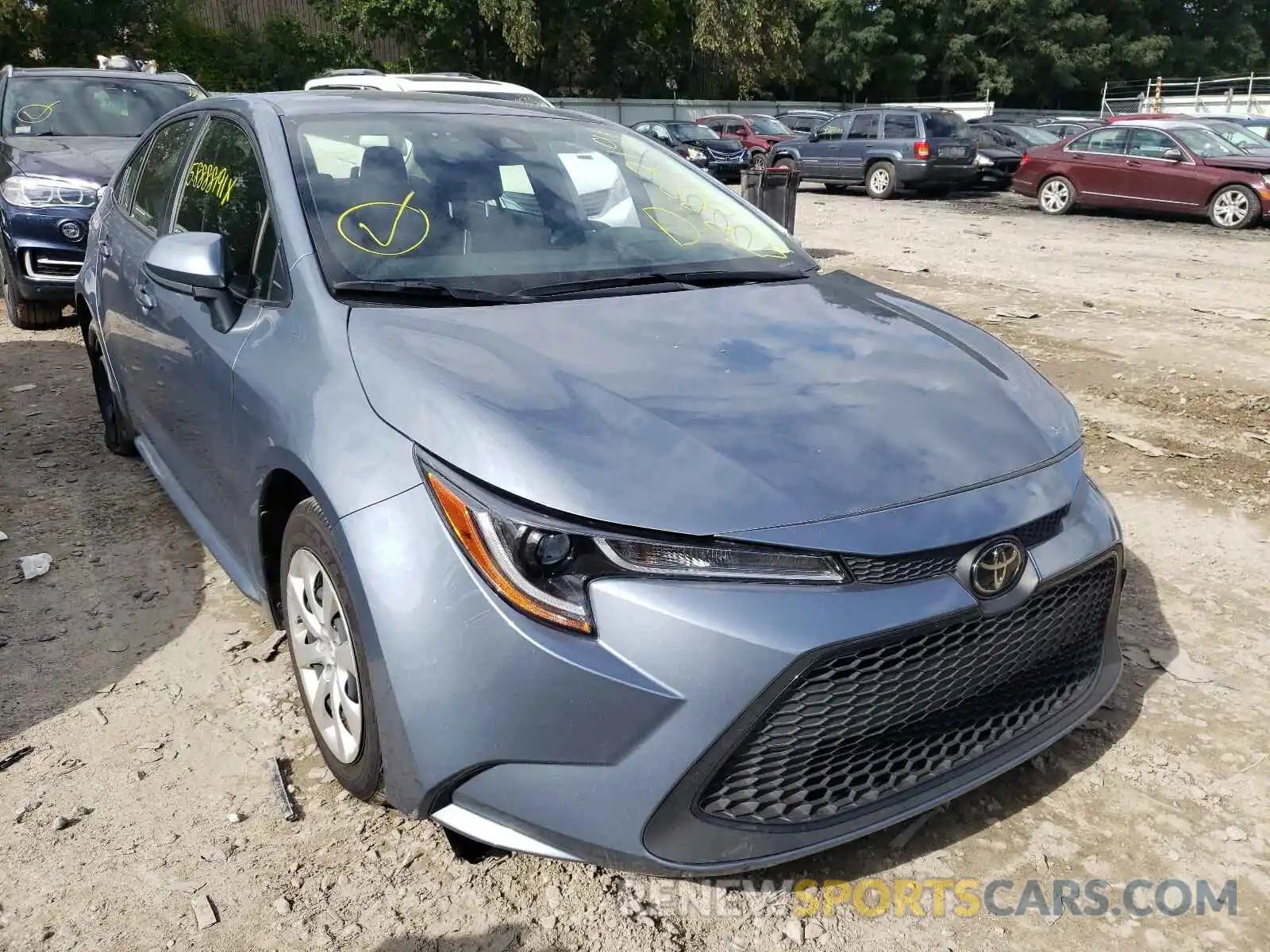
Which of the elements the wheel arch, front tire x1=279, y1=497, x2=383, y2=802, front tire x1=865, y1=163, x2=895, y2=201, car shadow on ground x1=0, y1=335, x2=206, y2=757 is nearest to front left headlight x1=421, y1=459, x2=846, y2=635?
front tire x1=279, y1=497, x2=383, y2=802

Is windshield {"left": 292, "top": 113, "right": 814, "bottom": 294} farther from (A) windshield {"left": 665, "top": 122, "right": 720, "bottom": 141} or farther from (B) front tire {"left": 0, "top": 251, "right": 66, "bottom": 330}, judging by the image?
(A) windshield {"left": 665, "top": 122, "right": 720, "bottom": 141}

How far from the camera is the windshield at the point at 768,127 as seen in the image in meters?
25.1

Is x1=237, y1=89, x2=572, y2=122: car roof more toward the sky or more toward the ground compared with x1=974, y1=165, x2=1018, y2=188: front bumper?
more toward the sky

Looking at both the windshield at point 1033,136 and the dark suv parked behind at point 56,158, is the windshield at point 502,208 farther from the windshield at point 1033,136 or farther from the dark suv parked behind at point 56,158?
the windshield at point 1033,136

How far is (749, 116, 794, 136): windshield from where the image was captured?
989 inches

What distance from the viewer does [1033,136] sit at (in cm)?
2128

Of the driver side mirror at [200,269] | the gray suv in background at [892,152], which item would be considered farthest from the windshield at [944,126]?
the driver side mirror at [200,269]

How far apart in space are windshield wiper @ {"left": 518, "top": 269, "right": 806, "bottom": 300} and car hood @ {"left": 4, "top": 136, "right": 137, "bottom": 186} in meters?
5.06

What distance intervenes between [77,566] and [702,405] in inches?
111

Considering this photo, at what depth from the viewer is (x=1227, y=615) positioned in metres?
3.41

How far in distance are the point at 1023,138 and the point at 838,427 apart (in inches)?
859

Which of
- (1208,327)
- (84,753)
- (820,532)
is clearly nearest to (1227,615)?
(820,532)

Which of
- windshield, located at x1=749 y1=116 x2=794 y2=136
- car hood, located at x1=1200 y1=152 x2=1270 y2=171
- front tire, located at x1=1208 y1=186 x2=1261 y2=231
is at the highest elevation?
windshield, located at x1=749 y1=116 x2=794 y2=136

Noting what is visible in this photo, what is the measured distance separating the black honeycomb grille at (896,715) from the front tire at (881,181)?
17.8m
